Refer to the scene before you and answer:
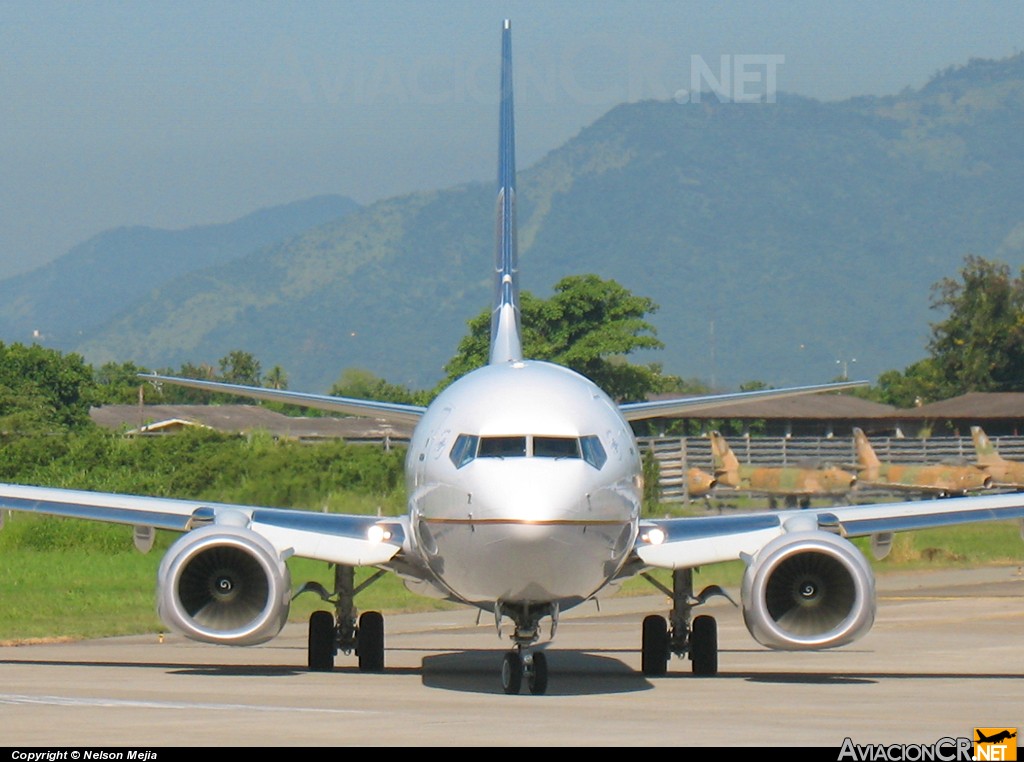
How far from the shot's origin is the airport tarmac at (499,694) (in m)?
13.3

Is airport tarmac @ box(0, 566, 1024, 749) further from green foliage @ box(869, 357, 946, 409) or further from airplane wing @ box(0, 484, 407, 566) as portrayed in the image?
green foliage @ box(869, 357, 946, 409)

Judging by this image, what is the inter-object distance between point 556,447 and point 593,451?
1.29 feet

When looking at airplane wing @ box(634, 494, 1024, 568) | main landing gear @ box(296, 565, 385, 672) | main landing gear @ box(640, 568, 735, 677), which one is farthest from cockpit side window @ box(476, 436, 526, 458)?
main landing gear @ box(296, 565, 385, 672)

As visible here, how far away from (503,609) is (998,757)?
629 centimetres

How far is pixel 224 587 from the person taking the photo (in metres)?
18.6

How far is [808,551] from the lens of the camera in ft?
60.7

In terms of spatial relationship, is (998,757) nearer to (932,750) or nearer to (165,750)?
(932,750)

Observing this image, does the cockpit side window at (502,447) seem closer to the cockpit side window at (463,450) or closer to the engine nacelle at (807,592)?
the cockpit side window at (463,450)

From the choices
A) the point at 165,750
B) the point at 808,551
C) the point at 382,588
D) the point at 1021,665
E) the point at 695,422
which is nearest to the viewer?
the point at 165,750

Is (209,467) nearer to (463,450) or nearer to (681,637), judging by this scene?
(681,637)

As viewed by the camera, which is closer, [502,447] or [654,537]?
[502,447]

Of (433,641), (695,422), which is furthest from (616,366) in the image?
(433,641)

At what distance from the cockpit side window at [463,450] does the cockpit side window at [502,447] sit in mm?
107

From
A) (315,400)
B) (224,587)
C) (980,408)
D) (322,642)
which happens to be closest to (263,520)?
(224,587)
